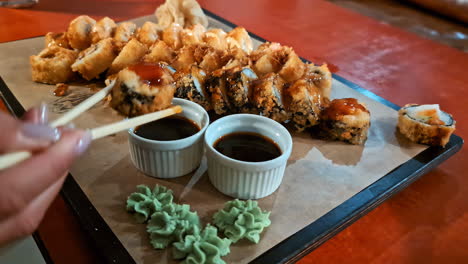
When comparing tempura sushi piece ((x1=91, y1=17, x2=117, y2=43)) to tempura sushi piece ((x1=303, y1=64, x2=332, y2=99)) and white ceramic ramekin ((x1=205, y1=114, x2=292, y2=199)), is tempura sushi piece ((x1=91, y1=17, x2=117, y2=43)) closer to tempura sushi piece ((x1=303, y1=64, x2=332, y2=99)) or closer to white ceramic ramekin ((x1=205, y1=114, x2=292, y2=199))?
white ceramic ramekin ((x1=205, y1=114, x2=292, y2=199))

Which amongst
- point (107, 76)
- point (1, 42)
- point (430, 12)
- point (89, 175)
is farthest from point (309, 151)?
point (430, 12)

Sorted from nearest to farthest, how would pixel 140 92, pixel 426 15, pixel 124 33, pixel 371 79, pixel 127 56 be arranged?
pixel 140 92, pixel 127 56, pixel 124 33, pixel 371 79, pixel 426 15

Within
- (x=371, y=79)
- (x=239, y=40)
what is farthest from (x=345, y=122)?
(x=371, y=79)

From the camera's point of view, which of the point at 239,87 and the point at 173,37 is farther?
the point at 173,37

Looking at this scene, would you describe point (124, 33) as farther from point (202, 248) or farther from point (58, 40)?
point (202, 248)

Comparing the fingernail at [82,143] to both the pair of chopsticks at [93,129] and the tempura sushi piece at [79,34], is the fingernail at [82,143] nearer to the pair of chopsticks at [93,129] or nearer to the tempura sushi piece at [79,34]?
the pair of chopsticks at [93,129]

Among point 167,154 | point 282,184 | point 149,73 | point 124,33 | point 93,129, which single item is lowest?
point 282,184

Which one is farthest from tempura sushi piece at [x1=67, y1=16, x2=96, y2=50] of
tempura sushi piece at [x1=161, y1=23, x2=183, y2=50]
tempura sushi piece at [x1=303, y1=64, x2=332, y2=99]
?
tempura sushi piece at [x1=303, y1=64, x2=332, y2=99]

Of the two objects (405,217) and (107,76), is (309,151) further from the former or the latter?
(107,76)
